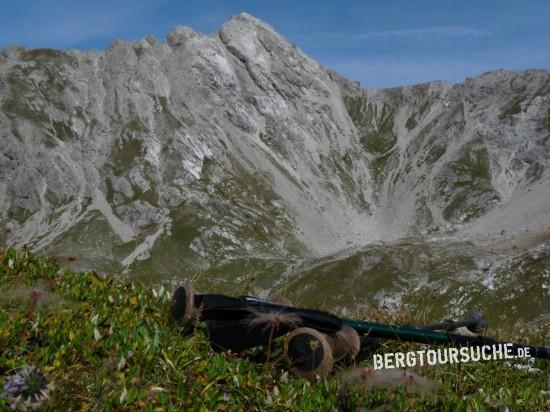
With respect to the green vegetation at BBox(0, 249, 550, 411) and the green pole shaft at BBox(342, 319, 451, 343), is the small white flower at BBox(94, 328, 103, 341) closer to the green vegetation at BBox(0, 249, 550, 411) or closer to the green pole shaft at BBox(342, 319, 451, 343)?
the green vegetation at BBox(0, 249, 550, 411)

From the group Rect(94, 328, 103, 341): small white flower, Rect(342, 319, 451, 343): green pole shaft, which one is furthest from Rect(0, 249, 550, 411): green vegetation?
Rect(342, 319, 451, 343): green pole shaft

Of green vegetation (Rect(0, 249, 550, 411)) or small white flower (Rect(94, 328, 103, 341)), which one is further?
small white flower (Rect(94, 328, 103, 341))

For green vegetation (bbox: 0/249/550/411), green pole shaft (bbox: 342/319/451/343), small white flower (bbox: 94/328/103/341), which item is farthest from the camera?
green pole shaft (bbox: 342/319/451/343)

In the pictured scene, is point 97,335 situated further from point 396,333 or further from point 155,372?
point 396,333

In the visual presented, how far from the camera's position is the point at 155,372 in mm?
6285

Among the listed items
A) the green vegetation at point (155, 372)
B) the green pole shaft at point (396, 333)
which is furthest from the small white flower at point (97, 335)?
the green pole shaft at point (396, 333)

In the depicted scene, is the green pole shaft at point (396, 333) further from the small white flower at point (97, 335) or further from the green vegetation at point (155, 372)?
the small white flower at point (97, 335)

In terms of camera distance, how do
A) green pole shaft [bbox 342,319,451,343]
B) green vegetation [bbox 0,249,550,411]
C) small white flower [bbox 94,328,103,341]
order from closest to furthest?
green vegetation [bbox 0,249,550,411], small white flower [bbox 94,328,103,341], green pole shaft [bbox 342,319,451,343]

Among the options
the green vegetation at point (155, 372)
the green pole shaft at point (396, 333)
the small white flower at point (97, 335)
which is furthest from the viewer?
the green pole shaft at point (396, 333)

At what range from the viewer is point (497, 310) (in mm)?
104562

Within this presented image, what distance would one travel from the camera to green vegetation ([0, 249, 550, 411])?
5.40m

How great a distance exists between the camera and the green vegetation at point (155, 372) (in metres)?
5.40

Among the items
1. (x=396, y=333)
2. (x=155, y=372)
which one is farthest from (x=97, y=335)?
(x=396, y=333)

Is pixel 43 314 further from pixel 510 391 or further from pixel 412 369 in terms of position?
pixel 510 391
